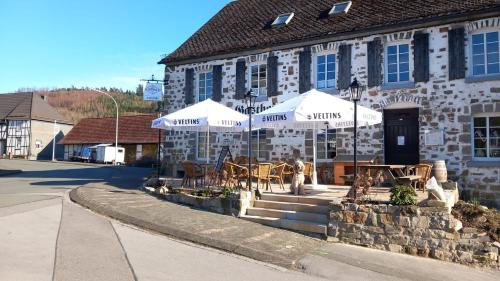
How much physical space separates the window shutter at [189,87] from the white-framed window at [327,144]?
6085 millimetres

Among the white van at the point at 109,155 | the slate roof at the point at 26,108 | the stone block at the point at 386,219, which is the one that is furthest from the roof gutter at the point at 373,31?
the slate roof at the point at 26,108

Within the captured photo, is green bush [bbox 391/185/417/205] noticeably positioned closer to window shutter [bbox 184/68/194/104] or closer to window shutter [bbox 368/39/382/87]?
window shutter [bbox 368/39/382/87]

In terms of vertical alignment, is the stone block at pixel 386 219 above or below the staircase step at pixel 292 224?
above

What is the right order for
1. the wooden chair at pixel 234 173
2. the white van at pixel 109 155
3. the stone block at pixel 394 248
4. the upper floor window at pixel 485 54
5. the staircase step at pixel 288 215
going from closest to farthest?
the stone block at pixel 394 248 < the staircase step at pixel 288 215 < the wooden chair at pixel 234 173 < the upper floor window at pixel 485 54 < the white van at pixel 109 155

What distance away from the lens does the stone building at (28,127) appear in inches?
2035

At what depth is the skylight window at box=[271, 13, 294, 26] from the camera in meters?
17.3

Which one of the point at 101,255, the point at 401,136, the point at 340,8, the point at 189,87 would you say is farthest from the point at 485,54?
the point at 101,255

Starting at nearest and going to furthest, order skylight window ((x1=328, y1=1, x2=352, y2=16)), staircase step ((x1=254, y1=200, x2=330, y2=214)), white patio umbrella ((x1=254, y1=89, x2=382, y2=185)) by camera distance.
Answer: staircase step ((x1=254, y1=200, x2=330, y2=214))
white patio umbrella ((x1=254, y1=89, x2=382, y2=185))
skylight window ((x1=328, y1=1, x2=352, y2=16))

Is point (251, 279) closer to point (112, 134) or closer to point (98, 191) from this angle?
point (98, 191)

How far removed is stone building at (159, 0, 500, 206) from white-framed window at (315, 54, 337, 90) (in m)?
0.04

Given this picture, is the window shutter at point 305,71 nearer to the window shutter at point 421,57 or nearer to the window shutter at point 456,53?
the window shutter at point 421,57

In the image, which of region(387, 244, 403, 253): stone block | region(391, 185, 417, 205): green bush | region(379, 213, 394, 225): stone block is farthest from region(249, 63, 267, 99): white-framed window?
region(387, 244, 403, 253): stone block

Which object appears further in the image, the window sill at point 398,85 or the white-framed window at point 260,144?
the white-framed window at point 260,144

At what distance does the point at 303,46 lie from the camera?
51.8 ft
